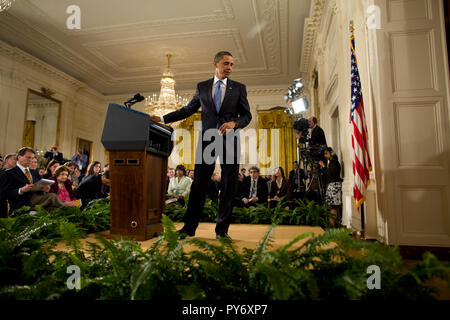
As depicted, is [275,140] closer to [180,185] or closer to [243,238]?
[180,185]

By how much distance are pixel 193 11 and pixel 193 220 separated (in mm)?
5317

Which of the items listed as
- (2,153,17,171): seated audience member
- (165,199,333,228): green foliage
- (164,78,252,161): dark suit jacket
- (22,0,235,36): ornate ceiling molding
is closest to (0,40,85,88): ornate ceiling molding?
(22,0,235,36): ornate ceiling molding

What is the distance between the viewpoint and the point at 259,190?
529 cm

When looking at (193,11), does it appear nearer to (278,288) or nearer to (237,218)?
(237,218)

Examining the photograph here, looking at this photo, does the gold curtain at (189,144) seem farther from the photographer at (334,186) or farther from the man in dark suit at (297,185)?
the photographer at (334,186)

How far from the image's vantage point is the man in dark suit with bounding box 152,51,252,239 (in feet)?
7.29

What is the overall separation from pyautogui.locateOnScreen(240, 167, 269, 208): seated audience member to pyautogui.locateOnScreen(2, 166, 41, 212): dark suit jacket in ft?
10.7

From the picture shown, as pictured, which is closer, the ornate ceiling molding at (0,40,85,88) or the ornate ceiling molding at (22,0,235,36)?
the ornate ceiling molding at (22,0,235,36)

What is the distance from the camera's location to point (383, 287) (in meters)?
0.88

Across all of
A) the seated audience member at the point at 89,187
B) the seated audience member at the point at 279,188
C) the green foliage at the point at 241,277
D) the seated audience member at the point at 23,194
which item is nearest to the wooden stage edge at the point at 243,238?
the green foliage at the point at 241,277

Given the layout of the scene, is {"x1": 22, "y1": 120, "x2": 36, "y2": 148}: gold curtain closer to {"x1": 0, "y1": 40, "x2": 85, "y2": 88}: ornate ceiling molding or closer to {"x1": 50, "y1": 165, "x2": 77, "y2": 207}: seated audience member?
{"x1": 0, "y1": 40, "x2": 85, "y2": 88}: ornate ceiling molding

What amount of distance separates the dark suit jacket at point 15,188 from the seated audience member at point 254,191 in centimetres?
Result: 325

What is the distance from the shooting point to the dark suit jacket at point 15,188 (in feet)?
10.5

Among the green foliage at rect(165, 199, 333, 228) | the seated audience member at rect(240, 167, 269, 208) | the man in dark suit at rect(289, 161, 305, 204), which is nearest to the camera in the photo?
the green foliage at rect(165, 199, 333, 228)
